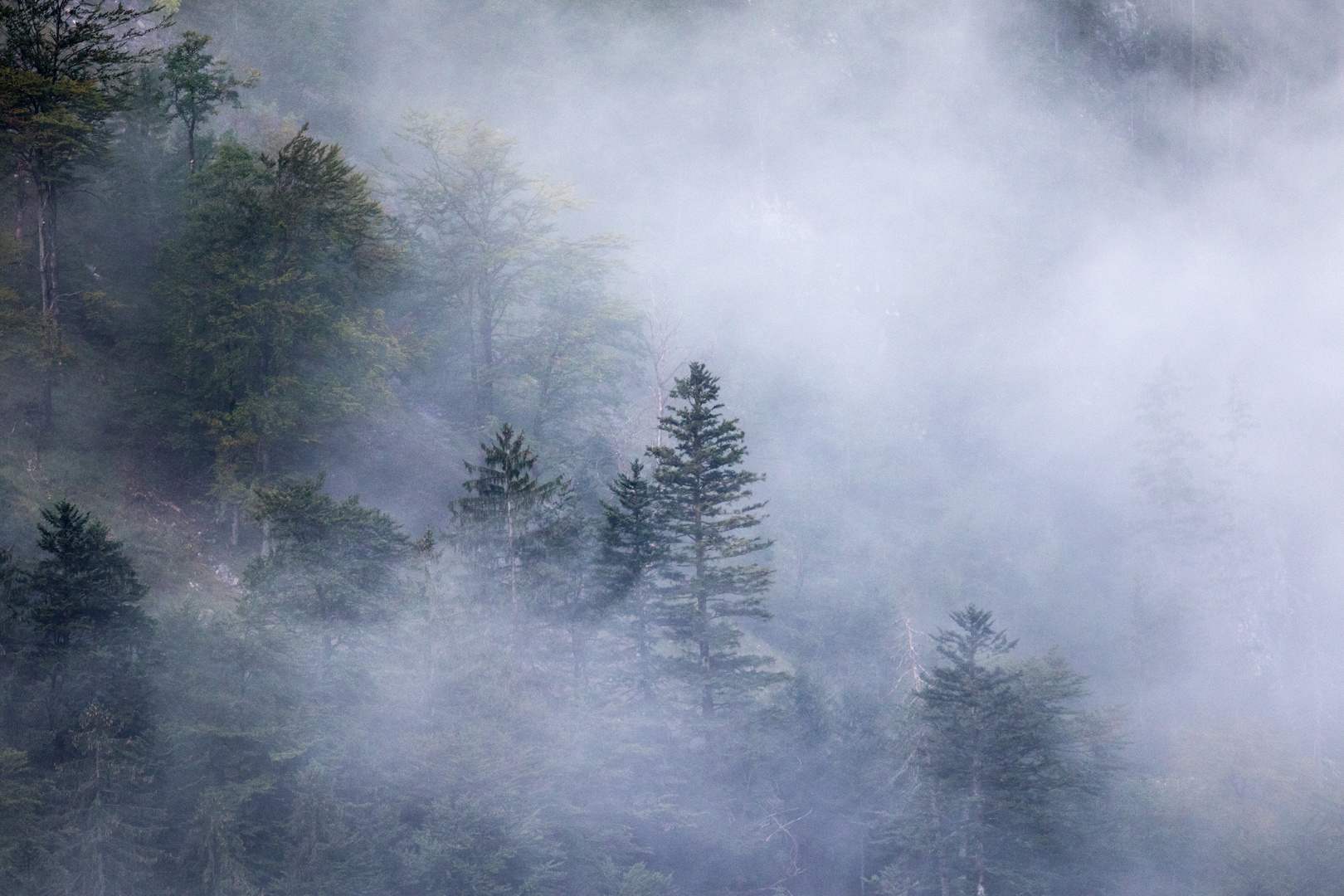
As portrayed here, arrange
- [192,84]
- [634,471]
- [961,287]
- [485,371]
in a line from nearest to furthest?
[634,471], [192,84], [485,371], [961,287]

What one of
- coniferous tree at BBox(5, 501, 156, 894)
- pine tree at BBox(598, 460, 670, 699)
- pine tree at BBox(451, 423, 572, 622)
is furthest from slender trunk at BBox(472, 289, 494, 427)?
coniferous tree at BBox(5, 501, 156, 894)

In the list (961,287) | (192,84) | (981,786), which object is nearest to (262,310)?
(192,84)

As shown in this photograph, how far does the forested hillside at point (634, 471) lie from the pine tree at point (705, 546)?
22 centimetres

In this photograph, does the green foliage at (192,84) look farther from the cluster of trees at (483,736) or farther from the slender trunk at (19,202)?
the cluster of trees at (483,736)

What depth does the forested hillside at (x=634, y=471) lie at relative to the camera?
975 inches

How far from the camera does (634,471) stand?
103ft

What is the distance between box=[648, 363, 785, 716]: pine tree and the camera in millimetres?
30719

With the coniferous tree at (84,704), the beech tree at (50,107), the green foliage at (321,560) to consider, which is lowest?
the coniferous tree at (84,704)

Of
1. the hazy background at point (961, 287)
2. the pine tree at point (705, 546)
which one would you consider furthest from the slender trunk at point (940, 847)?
the hazy background at point (961, 287)

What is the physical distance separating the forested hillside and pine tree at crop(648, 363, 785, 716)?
215mm

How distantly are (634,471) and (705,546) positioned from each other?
3.38 m

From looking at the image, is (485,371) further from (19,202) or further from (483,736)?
(483,736)

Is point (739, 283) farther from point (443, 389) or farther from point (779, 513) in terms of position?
point (443, 389)

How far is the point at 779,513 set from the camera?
5581 centimetres
